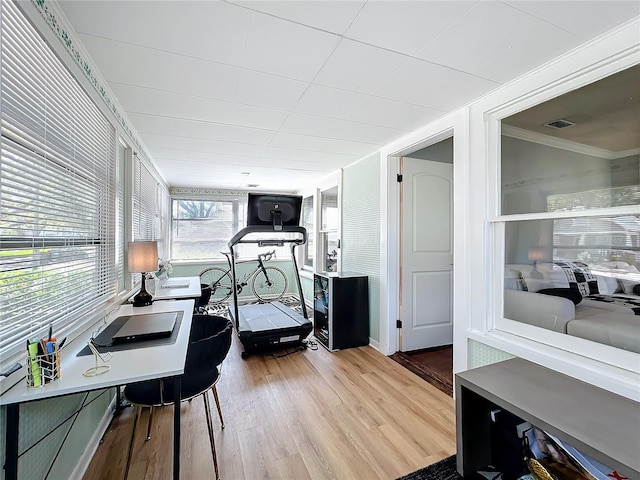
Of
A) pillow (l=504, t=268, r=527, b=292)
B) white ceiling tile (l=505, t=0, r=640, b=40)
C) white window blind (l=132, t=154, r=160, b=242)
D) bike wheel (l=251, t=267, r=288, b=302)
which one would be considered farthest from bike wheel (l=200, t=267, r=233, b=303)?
white ceiling tile (l=505, t=0, r=640, b=40)

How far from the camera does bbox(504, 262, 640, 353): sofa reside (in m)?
1.53

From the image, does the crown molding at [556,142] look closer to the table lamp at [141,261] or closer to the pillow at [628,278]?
the pillow at [628,278]

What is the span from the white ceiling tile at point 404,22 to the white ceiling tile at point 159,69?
77 centimetres

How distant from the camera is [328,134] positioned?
282 cm

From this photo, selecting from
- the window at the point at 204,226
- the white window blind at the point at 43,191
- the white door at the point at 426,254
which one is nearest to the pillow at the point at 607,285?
the white door at the point at 426,254

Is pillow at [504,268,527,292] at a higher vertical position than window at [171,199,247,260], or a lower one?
lower

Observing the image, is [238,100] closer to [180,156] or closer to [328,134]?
[328,134]

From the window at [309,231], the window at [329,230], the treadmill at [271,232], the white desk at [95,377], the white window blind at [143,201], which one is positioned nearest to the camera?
the white desk at [95,377]

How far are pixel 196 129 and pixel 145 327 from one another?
177 cm

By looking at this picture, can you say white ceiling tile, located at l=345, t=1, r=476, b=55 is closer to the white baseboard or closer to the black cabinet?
the black cabinet

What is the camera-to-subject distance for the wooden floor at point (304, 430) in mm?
1640

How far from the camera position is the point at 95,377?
1155mm

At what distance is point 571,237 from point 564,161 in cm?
49

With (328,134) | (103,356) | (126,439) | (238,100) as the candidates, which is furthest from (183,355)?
(328,134)
